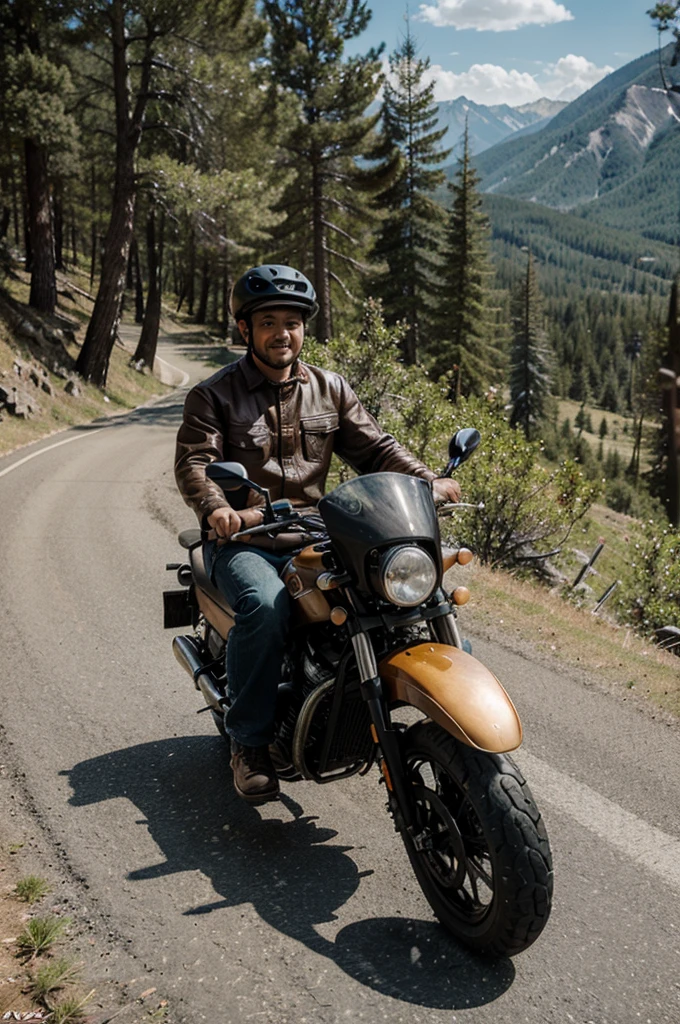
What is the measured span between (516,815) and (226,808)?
6.08 feet

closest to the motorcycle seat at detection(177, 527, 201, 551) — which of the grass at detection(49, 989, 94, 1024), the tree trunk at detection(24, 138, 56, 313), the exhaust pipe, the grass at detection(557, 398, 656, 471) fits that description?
the exhaust pipe

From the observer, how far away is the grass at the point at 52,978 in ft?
9.37

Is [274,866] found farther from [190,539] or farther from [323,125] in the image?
[323,125]

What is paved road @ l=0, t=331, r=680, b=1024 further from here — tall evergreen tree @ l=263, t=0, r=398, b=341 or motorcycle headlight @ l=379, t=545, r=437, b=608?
tall evergreen tree @ l=263, t=0, r=398, b=341

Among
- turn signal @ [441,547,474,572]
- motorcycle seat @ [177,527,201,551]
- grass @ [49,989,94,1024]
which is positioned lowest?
grass @ [49,989,94,1024]

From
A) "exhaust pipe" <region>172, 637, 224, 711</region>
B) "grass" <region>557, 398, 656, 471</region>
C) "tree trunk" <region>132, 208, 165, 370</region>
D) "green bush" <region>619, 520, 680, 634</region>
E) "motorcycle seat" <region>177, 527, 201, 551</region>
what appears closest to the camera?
"exhaust pipe" <region>172, 637, 224, 711</region>

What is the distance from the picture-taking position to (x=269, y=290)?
4.05 meters

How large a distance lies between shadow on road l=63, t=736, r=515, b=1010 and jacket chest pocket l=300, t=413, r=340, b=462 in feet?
5.68

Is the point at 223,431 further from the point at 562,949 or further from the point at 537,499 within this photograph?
the point at 537,499

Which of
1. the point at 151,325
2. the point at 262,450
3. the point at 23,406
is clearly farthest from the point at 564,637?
the point at 151,325

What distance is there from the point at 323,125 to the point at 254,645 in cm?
2755

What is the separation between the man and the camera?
369 cm

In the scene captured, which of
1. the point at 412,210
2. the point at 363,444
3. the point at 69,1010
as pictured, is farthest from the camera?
the point at 412,210

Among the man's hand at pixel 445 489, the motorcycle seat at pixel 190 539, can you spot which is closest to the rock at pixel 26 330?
the motorcycle seat at pixel 190 539
